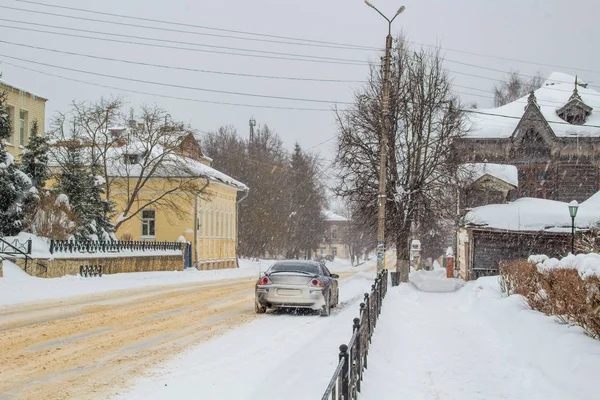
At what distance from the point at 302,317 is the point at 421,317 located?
3683 mm

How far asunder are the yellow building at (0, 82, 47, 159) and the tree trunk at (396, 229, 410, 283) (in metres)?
21.2

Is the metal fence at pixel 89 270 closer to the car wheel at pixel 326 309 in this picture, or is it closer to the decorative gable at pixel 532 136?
the car wheel at pixel 326 309

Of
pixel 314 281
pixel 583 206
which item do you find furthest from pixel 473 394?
pixel 583 206

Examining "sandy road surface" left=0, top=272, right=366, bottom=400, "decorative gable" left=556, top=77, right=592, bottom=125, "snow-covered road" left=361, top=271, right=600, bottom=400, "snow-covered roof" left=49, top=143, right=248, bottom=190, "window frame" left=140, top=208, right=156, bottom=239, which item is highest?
"decorative gable" left=556, top=77, right=592, bottom=125

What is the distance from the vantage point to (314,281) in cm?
1806

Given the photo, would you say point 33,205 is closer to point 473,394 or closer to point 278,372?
point 278,372

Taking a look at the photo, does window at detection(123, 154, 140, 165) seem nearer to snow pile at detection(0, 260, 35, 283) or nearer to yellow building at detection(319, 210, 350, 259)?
snow pile at detection(0, 260, 35, 283)

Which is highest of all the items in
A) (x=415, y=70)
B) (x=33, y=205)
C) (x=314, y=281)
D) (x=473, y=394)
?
(x=415, y=70)

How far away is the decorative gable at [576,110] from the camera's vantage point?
4778cm

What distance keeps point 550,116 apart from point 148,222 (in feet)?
95.5

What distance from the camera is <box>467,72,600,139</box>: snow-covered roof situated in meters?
46.7

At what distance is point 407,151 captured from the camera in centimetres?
3756

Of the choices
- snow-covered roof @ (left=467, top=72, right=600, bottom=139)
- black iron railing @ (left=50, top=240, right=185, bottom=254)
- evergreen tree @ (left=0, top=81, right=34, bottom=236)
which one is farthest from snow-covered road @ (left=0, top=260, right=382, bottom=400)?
snow-covered roof @ (left=467, top=72, right=600, bottom=139)

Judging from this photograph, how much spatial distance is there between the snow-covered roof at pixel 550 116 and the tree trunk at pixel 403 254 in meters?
11.3
